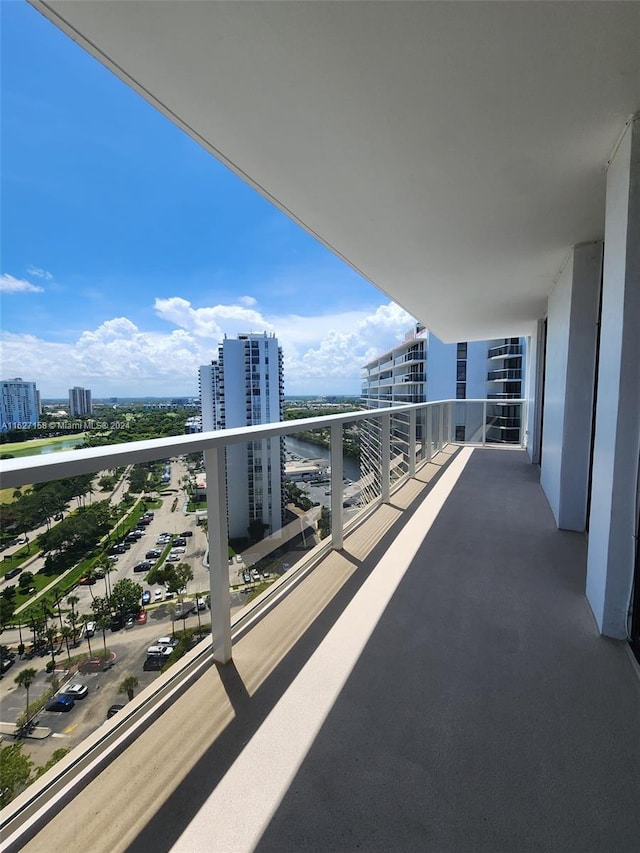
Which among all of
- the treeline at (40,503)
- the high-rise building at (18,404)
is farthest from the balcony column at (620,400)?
the high-rise building at (18,404)

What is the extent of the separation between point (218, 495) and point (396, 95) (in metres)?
2.12

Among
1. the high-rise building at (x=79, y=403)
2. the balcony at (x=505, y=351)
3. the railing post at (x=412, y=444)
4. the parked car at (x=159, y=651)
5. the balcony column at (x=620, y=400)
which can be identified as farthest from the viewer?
the balcony at (x=505, y=351)

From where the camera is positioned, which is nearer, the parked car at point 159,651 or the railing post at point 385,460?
the parked car at point 159,651

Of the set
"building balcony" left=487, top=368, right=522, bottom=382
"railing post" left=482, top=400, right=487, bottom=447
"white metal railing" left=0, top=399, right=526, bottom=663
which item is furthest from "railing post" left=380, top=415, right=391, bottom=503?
"building balcony" left=487, top=368, right=522, bottom=382

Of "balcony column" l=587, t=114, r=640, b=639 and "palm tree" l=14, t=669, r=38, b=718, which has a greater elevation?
"balcony column" l=587, t=114, r=640, b=639

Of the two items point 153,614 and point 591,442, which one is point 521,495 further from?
point 153,614

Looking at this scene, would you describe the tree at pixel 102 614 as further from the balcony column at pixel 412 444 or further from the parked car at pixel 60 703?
the balcony column at pixel 412 444

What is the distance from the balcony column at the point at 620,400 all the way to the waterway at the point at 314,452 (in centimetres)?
183

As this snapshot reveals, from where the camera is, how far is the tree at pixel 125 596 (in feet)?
4.78

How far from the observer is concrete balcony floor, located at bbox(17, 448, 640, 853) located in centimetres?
122

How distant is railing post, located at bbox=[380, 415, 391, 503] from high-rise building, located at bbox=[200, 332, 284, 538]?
1346 millimetres

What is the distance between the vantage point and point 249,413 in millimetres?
10812

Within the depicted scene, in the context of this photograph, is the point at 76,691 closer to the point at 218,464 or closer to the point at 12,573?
the point at 12,573

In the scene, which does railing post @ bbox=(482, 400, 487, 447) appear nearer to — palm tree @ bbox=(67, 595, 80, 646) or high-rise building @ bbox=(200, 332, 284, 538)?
high-rise building @ bbox=(200, 332, 284, 538)
